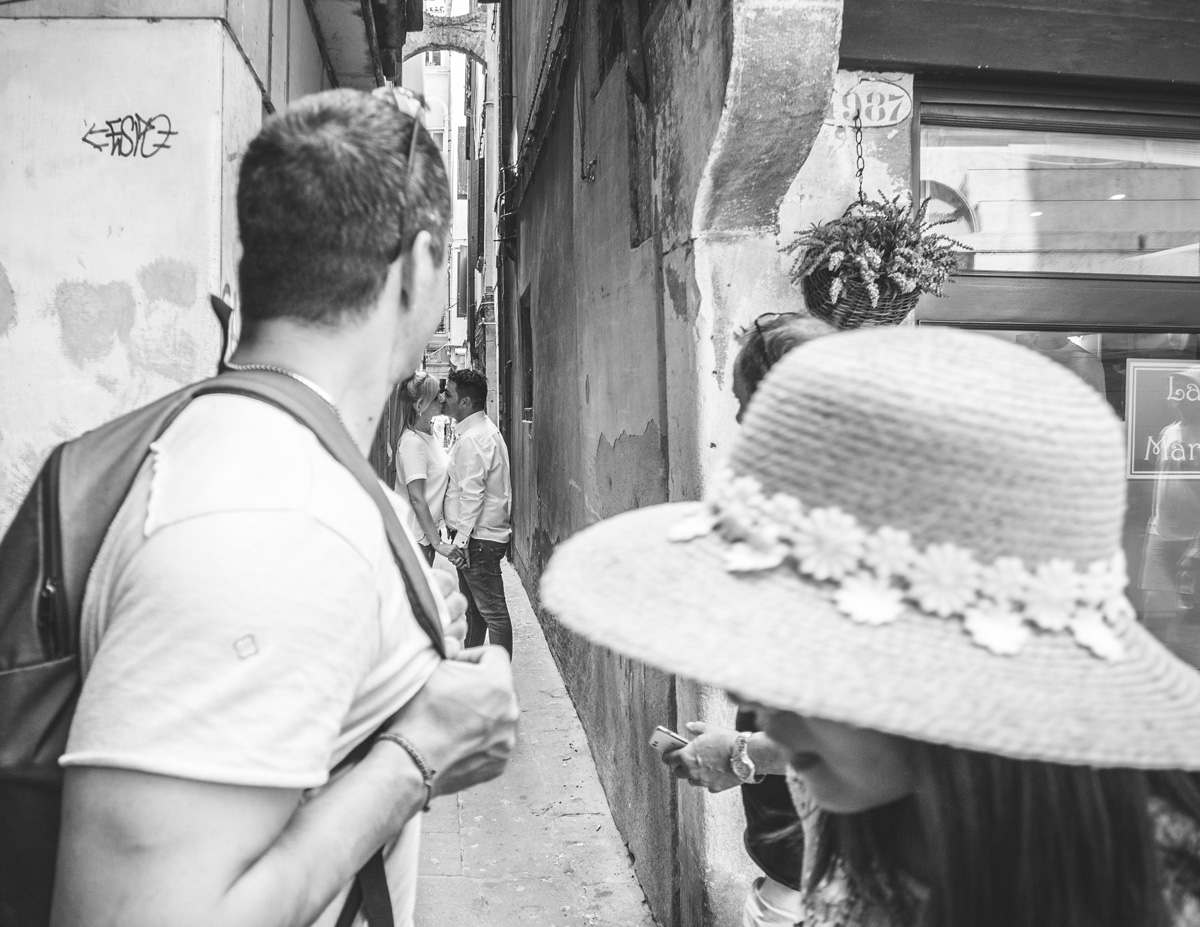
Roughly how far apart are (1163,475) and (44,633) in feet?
11.9

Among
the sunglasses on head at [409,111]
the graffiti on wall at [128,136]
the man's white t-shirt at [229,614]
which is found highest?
the graffiti on wall at [128,136]

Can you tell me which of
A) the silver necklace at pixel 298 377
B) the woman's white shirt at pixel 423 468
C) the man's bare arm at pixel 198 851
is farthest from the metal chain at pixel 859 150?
the woman's white shirt at pixel 423 468

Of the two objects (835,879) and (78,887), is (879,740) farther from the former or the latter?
(78,887)

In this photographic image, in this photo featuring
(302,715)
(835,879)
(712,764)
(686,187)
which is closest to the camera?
(302,715)

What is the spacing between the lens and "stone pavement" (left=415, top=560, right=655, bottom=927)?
3.62 meters

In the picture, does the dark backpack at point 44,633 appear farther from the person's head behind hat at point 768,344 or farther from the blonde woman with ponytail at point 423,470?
the blonde woman with ponytail at point 423,470

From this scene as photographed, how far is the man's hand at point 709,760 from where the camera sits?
207 cm

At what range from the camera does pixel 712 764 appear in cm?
209

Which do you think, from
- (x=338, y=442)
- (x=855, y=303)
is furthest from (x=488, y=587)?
(x=338, y=442)

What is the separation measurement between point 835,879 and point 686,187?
2192mm

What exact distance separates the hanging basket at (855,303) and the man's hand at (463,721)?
72.5 inches

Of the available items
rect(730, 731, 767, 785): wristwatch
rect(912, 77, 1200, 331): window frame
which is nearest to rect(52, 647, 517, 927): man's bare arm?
rect(730, 731, 767, 785): wristwatch

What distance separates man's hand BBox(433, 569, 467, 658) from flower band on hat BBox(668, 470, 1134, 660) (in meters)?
0.53

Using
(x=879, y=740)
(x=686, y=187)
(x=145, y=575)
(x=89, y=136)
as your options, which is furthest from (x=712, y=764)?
(x=89, y=136)
